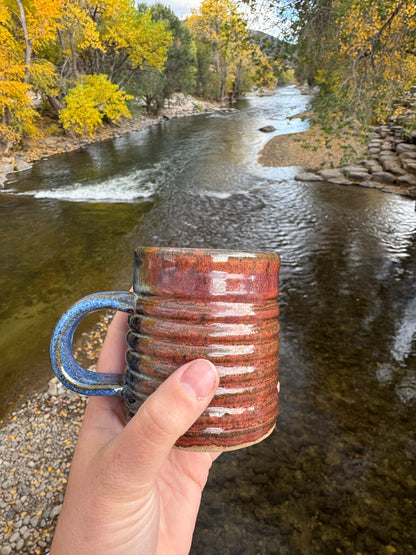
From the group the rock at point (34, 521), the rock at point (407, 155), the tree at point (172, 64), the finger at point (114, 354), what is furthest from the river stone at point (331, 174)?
the tree at point (172, 64)

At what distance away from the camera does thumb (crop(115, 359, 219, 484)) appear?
120 centimetres

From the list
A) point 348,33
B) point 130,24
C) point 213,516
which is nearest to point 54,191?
point 348,33

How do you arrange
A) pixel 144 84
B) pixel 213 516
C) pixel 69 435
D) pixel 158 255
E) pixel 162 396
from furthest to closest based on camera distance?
pixel 144 84, pixel 69 435, pixel 213 516, pixel 158 255, pixel 162 396

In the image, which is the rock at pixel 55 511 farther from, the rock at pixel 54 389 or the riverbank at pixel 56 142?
the riverbank at pixel 56 142

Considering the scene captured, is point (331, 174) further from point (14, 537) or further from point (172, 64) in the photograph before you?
point (172, 64)

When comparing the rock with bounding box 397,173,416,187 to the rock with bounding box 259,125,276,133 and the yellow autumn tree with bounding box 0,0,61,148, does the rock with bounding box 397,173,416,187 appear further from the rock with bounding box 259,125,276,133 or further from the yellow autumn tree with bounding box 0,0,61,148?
the yellow autumn tree with bounding box 0,0,61,148

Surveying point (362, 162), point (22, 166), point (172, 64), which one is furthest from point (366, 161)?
point (172, 64)

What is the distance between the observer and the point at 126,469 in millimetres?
1283

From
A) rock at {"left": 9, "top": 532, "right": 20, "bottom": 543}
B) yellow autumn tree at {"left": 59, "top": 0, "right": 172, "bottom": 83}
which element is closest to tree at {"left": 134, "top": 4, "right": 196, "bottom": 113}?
yellow autumn tree at {"left": 59, "top": 0, "right": 172, "bottom": 83}

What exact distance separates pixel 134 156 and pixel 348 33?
1381 cm

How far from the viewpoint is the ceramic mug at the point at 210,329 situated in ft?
4.35

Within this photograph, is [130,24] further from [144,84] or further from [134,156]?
[134,156]

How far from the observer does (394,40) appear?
20.4 ft

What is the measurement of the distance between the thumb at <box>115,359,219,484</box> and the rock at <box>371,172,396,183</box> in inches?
541
